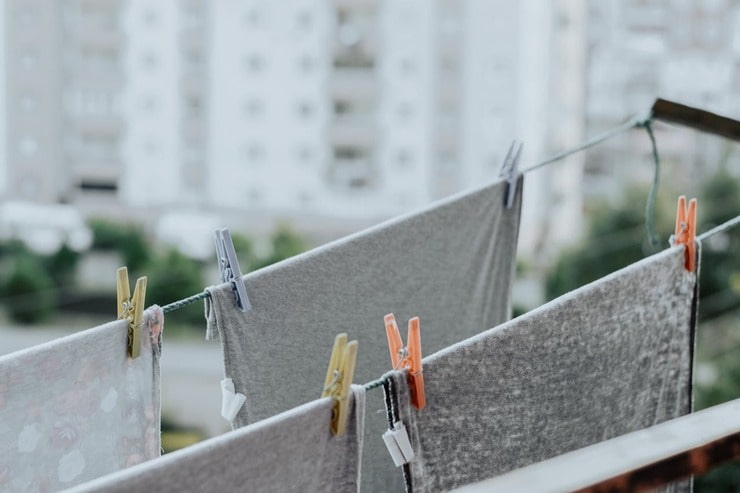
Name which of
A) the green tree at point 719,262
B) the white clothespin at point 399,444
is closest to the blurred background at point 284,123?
the green tree at point 719,262

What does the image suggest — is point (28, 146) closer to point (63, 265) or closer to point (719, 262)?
point (63, 265)

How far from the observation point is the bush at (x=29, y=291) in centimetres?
1290

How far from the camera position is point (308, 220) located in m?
13.7

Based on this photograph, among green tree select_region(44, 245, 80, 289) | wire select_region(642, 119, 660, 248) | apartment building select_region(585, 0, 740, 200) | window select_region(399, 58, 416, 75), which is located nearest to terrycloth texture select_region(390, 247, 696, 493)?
wire select_region(642, 119, 660, 248)

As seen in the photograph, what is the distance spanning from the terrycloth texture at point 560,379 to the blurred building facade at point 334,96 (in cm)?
1181

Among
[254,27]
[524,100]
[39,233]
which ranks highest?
[254,27]

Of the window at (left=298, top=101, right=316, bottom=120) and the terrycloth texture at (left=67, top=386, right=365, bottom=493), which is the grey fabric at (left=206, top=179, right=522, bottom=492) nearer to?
the terrycloth texture at (left=67, top=386, right=365, bottom=493)

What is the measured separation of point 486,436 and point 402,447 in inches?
3.4

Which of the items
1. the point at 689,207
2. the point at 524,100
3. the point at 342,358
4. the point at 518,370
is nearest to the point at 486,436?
the point at 518,370

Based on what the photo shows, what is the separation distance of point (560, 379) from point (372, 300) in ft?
0.67

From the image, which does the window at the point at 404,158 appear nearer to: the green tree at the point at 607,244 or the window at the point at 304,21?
the window at the point at 304,21

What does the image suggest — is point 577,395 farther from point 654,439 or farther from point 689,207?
point 654,439

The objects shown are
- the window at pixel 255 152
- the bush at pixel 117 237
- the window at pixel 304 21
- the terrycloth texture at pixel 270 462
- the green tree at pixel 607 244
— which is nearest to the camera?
the terrycloth texture at pixel 270 462

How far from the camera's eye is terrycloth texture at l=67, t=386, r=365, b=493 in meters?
0.42
